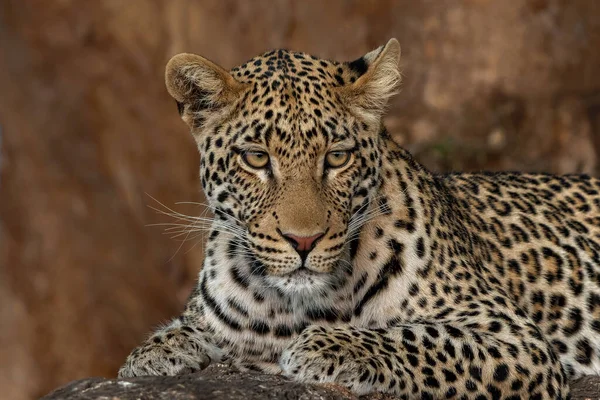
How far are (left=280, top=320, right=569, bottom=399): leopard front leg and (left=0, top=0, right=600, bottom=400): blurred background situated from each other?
12.2 metres

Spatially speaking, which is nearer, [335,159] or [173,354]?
[335,159]

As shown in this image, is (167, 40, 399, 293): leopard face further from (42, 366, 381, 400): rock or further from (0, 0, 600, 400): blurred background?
(0, 0, 600, 400): blurred background

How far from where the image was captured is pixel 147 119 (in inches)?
921

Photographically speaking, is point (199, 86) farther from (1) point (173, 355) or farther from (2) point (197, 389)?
(2) point (197, 389)

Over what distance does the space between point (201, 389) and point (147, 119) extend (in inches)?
632

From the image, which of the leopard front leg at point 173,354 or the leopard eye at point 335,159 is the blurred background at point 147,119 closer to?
the leopard front leg at point 173,354

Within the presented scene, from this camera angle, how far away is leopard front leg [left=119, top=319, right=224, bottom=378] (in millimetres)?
9320

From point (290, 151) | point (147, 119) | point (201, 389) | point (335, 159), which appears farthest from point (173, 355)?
point (147, 119)

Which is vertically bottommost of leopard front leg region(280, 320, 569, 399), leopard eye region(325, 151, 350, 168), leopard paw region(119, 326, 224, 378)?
leopard front leg region(280, 320, 569, 399)

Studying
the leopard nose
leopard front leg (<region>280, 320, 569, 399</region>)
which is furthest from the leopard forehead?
leopard front leg (<region>280, 320, 569, 399</region>)

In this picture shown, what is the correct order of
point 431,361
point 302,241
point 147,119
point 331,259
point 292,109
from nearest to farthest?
point 302,241
point 331,259
point 431,361
point 292,109
point 147,119

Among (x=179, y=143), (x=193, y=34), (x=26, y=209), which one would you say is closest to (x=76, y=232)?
(x=26, y=209)

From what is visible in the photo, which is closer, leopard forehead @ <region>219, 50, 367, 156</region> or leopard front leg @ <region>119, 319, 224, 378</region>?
leopard forehead @ <region>219, 50, 367, 156</region>

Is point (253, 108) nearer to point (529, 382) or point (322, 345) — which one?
point (322, 345)
